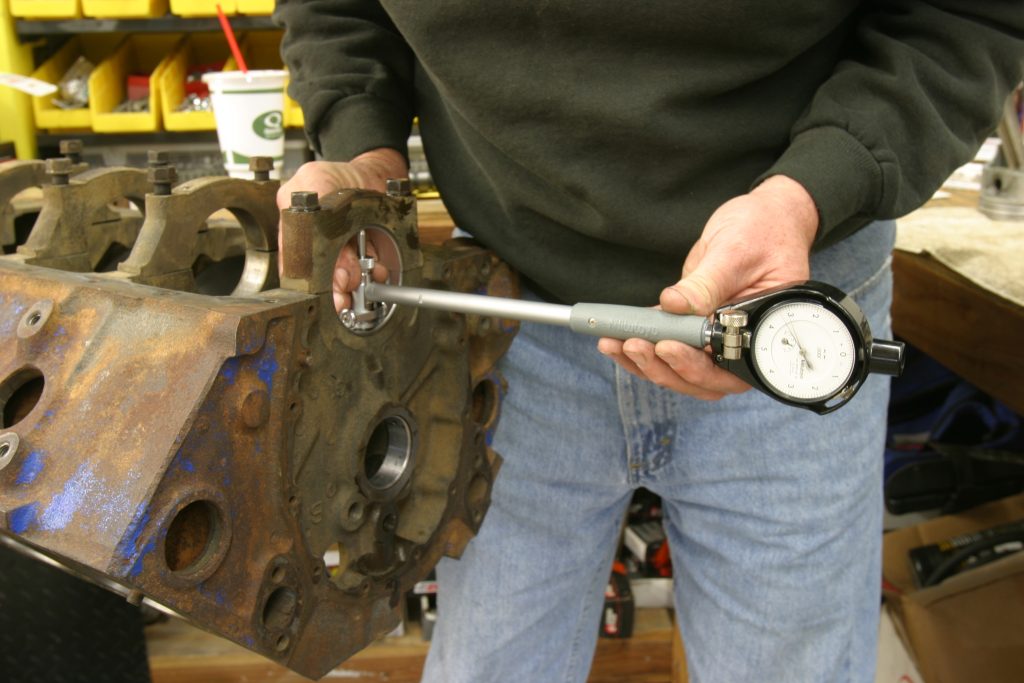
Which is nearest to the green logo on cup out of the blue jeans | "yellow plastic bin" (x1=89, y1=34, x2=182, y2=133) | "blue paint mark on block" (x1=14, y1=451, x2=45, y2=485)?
"yellow plastic bin" (x1=89, y1=34, x2=182, y2=133)

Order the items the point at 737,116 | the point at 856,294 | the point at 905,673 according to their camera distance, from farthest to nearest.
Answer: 1. the point at 905,673
2. the point at 856,294
3. the point at 737,116

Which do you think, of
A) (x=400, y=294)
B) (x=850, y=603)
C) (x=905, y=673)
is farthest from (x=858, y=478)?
(x=905, y=673)

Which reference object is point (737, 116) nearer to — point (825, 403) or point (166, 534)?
point (825, 403)

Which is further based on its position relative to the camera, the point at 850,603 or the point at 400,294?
the point at 850,603

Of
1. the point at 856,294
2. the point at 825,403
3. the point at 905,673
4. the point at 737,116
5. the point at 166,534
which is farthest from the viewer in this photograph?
the point at 905,673

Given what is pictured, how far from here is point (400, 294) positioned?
62cm

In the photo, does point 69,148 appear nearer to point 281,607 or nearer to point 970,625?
point 281,607

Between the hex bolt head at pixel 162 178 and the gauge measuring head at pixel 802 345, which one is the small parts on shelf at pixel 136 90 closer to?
the hex bolt head at pixel 162 178

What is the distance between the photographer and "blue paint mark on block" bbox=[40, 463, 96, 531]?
1.60 feet

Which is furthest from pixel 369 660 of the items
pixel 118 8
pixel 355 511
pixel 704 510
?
pixel 118 8

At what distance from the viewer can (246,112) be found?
4.53 ft

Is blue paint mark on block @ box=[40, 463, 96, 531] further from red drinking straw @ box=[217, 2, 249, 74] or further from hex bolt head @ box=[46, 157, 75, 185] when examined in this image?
red drinking straw @ box=[217, 2, 249, 74]

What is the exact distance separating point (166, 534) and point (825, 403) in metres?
0.42

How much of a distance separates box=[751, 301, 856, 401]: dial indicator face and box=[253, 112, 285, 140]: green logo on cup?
3.45ft
